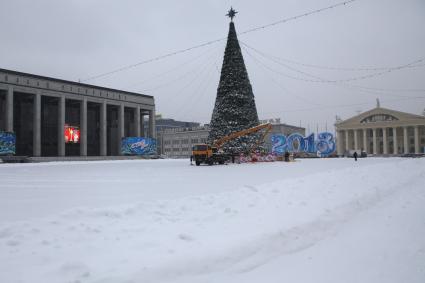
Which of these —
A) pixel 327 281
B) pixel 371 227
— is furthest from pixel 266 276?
pixel 371 227

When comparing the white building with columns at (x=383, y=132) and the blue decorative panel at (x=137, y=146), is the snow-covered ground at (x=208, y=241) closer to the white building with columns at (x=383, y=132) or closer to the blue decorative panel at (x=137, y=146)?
the blue decorative panel at (x=137, y=146)

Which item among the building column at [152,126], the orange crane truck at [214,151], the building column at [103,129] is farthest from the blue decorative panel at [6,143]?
the building column at [152,126]

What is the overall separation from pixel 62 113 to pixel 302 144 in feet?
145

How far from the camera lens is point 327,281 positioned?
4.73m

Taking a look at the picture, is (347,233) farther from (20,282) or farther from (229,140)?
(229,140)

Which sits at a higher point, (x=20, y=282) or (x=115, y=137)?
(x=115, y=137)

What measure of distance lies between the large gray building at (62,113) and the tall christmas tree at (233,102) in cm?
3838

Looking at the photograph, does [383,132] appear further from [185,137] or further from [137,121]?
[137,121]

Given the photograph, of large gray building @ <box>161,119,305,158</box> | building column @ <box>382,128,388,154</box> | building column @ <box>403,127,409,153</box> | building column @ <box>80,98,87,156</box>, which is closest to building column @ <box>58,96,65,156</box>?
building column @ <box>80,98,87,156</box>

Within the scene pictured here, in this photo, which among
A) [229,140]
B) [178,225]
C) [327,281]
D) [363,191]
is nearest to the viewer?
[327,281]

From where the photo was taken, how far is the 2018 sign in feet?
182

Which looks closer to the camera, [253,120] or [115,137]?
[253,120]

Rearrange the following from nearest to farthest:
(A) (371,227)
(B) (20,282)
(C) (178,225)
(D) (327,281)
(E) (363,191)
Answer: (B) (20,282), (D) (327,281), (C) (178,225), (A) (371,227), (E) (363,191)

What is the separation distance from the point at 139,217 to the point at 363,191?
8350 mm
